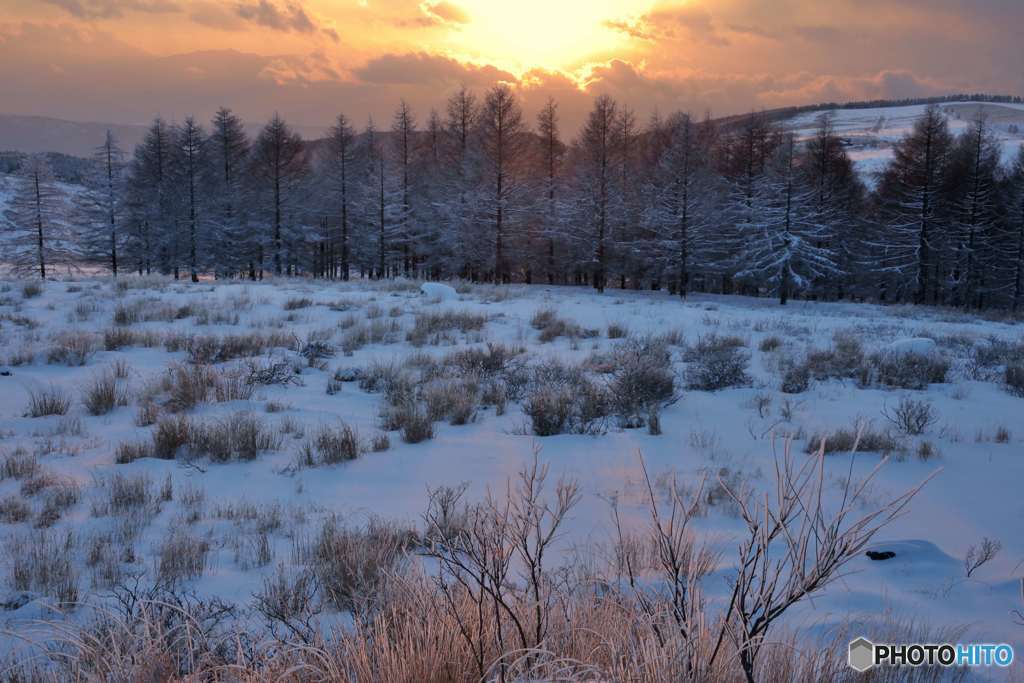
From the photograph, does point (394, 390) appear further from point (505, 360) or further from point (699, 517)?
point (699, 517)

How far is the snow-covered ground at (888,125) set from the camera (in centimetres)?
8175

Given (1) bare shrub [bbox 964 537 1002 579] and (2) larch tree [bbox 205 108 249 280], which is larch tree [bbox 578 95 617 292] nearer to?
(2) larch tree [bbox 205 108 249 280]

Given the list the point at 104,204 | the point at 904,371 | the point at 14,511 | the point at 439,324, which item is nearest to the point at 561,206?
the point at 439,324

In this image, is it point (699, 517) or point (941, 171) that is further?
point (941, 171)

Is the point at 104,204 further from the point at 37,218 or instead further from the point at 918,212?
the point at 918,212

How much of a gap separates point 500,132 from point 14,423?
106 feet

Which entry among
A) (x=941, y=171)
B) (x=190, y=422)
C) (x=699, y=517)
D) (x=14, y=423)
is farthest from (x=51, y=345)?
(x=941, y=171)

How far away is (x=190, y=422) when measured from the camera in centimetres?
570

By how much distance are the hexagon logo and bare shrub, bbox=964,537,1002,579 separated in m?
1.96

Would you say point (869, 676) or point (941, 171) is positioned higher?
point (941, 171)

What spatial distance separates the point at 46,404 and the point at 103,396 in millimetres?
493

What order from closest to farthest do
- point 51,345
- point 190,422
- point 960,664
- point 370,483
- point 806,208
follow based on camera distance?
point 960,664, point 370,483, point 190,422, point 51,345, point 806,208

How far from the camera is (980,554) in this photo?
372 cm

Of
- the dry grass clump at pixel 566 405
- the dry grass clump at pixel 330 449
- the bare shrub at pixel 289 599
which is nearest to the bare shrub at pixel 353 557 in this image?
the bare shrub at pixel 289 599
